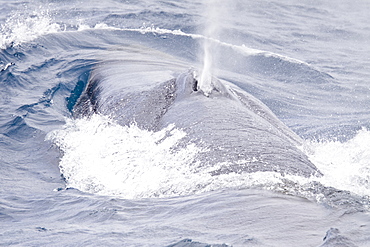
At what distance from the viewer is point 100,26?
21000mm

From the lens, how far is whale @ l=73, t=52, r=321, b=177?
8.31 m

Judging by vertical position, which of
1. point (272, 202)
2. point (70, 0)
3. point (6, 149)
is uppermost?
point (70, 0)

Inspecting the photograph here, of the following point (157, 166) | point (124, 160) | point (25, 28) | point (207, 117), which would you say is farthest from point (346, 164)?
point (25, 28)

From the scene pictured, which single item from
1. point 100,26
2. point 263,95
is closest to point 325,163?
point 263,95

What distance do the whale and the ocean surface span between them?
263mm

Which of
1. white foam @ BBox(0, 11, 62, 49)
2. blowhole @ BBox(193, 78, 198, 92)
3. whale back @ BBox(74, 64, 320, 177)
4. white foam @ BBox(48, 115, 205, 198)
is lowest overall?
white foam @ BBox(48, 115, 205, 198)

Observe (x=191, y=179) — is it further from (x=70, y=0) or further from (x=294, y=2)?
(x=294, y=2)

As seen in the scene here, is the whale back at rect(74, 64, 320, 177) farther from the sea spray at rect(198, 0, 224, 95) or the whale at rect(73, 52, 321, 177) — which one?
the sea spray at rect(198, 0, 224, 95)

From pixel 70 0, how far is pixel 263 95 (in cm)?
1205

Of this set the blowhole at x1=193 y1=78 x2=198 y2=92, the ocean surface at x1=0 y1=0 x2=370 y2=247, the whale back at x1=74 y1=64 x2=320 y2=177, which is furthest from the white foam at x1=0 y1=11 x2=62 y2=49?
the blowhole at x1=193 y1=78 x2=198 y2=92

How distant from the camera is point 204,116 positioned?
9.66m

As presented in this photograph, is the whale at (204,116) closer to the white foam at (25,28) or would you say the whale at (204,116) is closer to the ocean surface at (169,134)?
the ocean surface at (169,134)

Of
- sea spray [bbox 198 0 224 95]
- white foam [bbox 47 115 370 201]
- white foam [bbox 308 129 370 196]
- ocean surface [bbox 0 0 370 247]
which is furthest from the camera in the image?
sea spray [bbox 198 0 224 95]

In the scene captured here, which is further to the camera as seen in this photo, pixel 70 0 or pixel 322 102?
pixel 70 0
